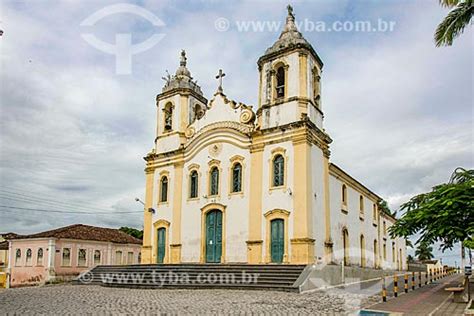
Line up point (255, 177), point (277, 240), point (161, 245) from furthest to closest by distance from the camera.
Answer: point (161, 245) → point (255, 177) → point (277, 240)

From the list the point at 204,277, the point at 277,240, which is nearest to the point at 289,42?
the point at 277,240

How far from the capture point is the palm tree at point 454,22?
1462cm

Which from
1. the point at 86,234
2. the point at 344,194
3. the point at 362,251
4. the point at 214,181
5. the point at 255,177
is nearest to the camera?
the point at 255,177

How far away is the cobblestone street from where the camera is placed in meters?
11.1

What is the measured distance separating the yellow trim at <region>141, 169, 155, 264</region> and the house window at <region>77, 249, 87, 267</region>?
7.24 meters

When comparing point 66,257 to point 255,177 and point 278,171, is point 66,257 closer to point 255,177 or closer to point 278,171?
point 255,177

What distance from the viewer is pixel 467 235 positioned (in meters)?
15.8

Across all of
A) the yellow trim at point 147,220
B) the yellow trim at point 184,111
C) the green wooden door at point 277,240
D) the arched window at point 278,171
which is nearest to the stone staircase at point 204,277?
the green wooden door at point 277,240

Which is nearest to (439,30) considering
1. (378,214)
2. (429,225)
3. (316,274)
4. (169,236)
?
(429,225)

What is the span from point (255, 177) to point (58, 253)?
14.9m

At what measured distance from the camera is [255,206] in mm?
21594

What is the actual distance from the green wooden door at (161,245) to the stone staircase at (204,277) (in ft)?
7.47

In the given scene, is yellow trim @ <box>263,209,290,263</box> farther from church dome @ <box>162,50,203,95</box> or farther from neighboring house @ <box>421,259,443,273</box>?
neighboring house @ <box>421,259,443,273</box>

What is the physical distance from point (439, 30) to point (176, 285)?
1298 cm
